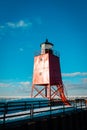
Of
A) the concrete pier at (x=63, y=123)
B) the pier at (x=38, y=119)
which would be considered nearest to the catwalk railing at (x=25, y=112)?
the pier at (x=38, y=119)

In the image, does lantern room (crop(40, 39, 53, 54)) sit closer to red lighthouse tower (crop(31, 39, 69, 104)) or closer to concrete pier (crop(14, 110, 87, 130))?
red lighthouse tower (crop(31, 39, 69, 104))

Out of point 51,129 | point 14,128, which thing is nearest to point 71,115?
point 51,129

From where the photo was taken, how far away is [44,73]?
3275 centimetres

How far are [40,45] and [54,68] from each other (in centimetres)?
559

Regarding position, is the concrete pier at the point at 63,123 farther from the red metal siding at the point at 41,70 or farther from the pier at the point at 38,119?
the red metal siding at the point at 41,70

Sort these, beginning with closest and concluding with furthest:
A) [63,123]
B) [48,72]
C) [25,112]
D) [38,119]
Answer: [38,119], [63,123], [25,112], [48,72]

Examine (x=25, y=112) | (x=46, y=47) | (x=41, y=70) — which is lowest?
(x=25, y=112)

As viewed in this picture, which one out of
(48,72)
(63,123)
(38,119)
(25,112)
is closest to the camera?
(38,119)

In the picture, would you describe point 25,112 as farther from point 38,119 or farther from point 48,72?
point 48,72

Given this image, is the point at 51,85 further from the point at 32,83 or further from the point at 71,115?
the point at 71,115

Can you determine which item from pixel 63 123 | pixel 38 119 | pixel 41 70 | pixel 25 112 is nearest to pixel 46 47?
pixel 41 70

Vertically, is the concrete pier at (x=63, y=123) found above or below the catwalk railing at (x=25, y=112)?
below

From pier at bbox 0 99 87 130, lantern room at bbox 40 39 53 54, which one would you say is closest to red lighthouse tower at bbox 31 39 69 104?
lantern room at bbox 40 39 53 54

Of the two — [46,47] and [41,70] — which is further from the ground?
[46,47]
